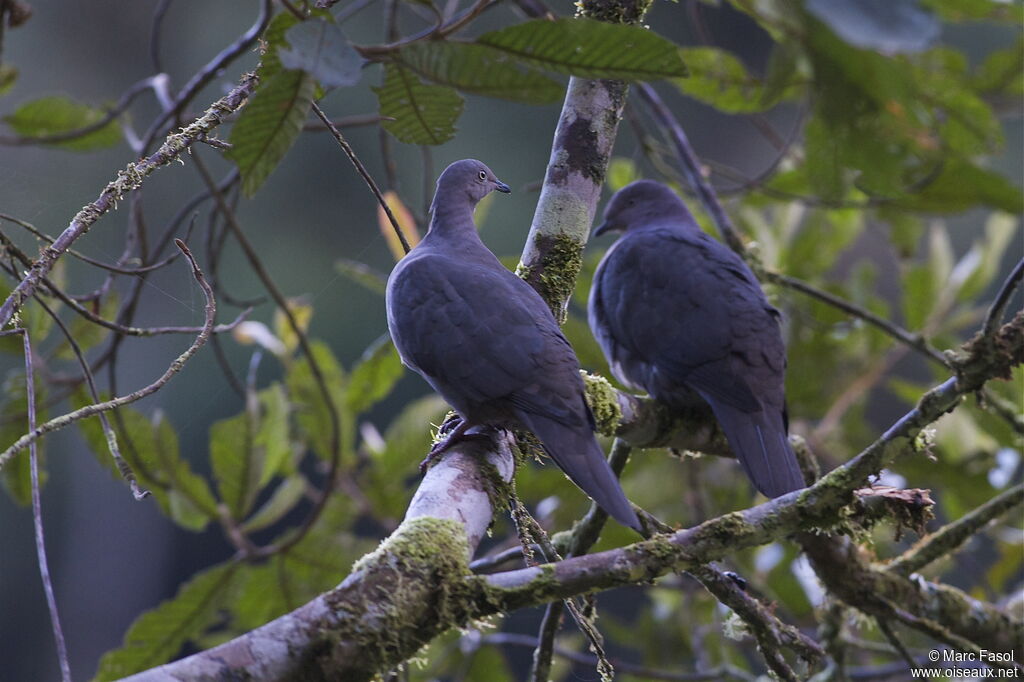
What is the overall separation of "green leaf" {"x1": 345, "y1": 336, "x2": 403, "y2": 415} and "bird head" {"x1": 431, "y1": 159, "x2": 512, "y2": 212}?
3.02 feet

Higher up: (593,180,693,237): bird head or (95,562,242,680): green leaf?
(593,180,693,237): bird head

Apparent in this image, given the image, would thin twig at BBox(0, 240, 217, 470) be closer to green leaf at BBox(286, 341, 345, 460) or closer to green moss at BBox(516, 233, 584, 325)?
green moss at BBox(516, 233, 584, 325)

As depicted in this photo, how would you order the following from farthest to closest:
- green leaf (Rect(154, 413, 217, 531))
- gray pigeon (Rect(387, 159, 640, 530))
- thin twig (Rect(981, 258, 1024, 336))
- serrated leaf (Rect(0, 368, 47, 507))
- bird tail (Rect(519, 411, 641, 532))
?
green leaf (Rect(154, 413, 217, 531)) → serrated leaf (Rect(0, 368, 47, 507)) → gray pigeon (Rect(387, 159, 640, 530)) → bird tail (Rect(519, 411, 641, 532)) → thin twig (Rect(981, 258, 1024, 336))

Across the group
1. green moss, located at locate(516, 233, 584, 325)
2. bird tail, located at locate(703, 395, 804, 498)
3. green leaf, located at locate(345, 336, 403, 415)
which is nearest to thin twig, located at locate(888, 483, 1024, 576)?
bird tail, located at locate(703, 395, 804, 498)

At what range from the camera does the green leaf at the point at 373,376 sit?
3557 millimetres

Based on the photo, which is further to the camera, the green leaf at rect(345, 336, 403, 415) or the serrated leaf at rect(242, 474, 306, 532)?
the green leaf at rect(345, 336, 403, 415)

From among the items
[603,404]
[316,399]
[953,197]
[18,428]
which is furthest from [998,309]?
[18,428]

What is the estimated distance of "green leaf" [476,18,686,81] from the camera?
120 centimetres

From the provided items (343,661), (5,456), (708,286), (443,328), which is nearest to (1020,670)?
(708,286)

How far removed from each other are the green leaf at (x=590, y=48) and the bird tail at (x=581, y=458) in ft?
2.94

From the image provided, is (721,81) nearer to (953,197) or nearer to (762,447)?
(953,197)

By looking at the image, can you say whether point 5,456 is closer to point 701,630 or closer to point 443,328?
point 443,328

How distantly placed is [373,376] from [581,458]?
1751 mm

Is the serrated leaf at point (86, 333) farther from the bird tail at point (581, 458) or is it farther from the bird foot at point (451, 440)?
the bird tail at point (581, 458)
